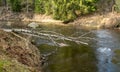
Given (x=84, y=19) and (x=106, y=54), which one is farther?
(x=84, y=19)

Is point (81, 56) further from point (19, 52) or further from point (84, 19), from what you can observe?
point (84, 19)

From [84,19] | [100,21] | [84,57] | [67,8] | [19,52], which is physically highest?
[19,52]

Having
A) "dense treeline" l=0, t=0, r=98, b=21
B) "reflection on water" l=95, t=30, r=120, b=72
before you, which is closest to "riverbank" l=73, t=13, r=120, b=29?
"dense treeline" l=0, t=0, r=98, b=21

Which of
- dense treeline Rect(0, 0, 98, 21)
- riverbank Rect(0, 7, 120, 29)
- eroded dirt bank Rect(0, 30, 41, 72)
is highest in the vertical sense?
eroded dirt bank Rect(0, 30, 41, 72)

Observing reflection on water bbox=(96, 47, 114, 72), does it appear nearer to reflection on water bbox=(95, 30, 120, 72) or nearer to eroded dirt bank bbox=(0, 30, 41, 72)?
reflection on water bbox=(95, 30, 120, 72)

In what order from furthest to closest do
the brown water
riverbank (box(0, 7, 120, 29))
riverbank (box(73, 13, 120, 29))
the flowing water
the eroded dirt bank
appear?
1. riverbank (box(0, 7, 120, 29))
2. riverbank (box(73, 13, 120, 29))
3. the brown water
4. the flowing water
5. the eroded dirt bank

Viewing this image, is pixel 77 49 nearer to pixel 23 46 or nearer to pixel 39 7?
pixel 23 46

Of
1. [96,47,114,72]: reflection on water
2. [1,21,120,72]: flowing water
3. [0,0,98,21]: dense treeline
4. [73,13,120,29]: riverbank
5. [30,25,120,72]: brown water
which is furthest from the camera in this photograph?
[0,0,98,21]: dense treeline

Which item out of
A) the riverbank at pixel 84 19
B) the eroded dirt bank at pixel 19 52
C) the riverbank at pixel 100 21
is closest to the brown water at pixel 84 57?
the eroded dirt bank at pixel 19 52

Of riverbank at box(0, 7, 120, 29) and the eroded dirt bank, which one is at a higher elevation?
the eroded dirt bank

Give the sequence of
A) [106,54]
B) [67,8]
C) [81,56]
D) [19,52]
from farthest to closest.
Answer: [67,8]
[106,54]
[81,56]
[19,52]

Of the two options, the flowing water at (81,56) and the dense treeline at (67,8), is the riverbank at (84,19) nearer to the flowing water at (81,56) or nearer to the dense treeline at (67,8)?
the dense treeline at (67,8)

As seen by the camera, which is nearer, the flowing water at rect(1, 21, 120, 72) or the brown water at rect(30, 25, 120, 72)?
the flowing water at rect(1, 21, 120, 72)

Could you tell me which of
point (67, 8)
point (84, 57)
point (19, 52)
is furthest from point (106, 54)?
point (67, 8)
